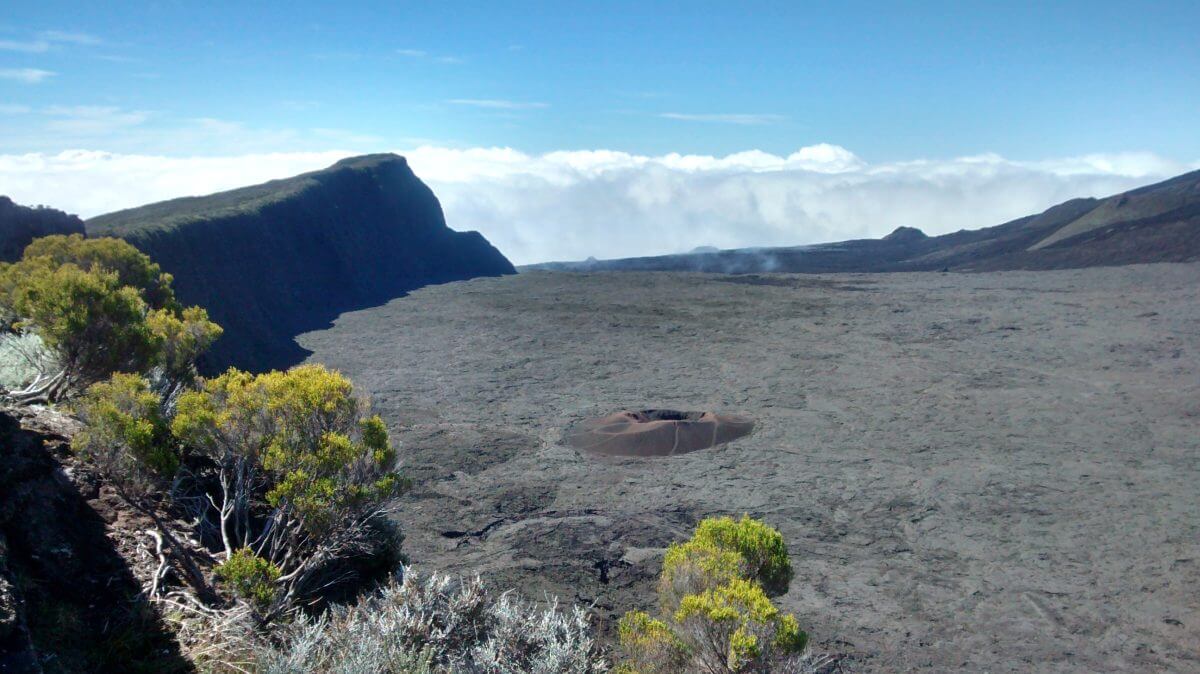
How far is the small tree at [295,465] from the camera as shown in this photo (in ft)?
19.4

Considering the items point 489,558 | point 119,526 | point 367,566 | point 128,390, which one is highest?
point 128,390

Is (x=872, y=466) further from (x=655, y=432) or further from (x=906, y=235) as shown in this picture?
(x=906, y=235)

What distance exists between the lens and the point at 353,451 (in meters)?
6.19

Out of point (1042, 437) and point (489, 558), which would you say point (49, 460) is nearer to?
point (489, 558)

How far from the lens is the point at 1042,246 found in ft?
165

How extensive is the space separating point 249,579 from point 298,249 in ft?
112

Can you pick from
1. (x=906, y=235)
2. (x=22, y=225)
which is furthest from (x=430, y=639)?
(x=906, y=235)

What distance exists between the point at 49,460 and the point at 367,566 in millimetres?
2472

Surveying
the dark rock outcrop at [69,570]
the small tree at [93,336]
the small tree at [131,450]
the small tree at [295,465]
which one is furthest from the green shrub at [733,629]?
the small tree at [93,336]

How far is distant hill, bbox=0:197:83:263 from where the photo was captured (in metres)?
16.0

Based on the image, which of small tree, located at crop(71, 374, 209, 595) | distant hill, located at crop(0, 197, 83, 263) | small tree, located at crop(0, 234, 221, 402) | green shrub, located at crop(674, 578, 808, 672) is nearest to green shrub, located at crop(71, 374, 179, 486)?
small tree, located at crop(71, 374, 209, 595)

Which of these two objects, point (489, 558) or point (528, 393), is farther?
point (528, 393)

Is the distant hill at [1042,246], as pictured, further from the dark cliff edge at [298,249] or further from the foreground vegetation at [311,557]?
the foreground vegetation at [311,557]

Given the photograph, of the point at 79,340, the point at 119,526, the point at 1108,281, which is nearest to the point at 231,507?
the point at 119,526
